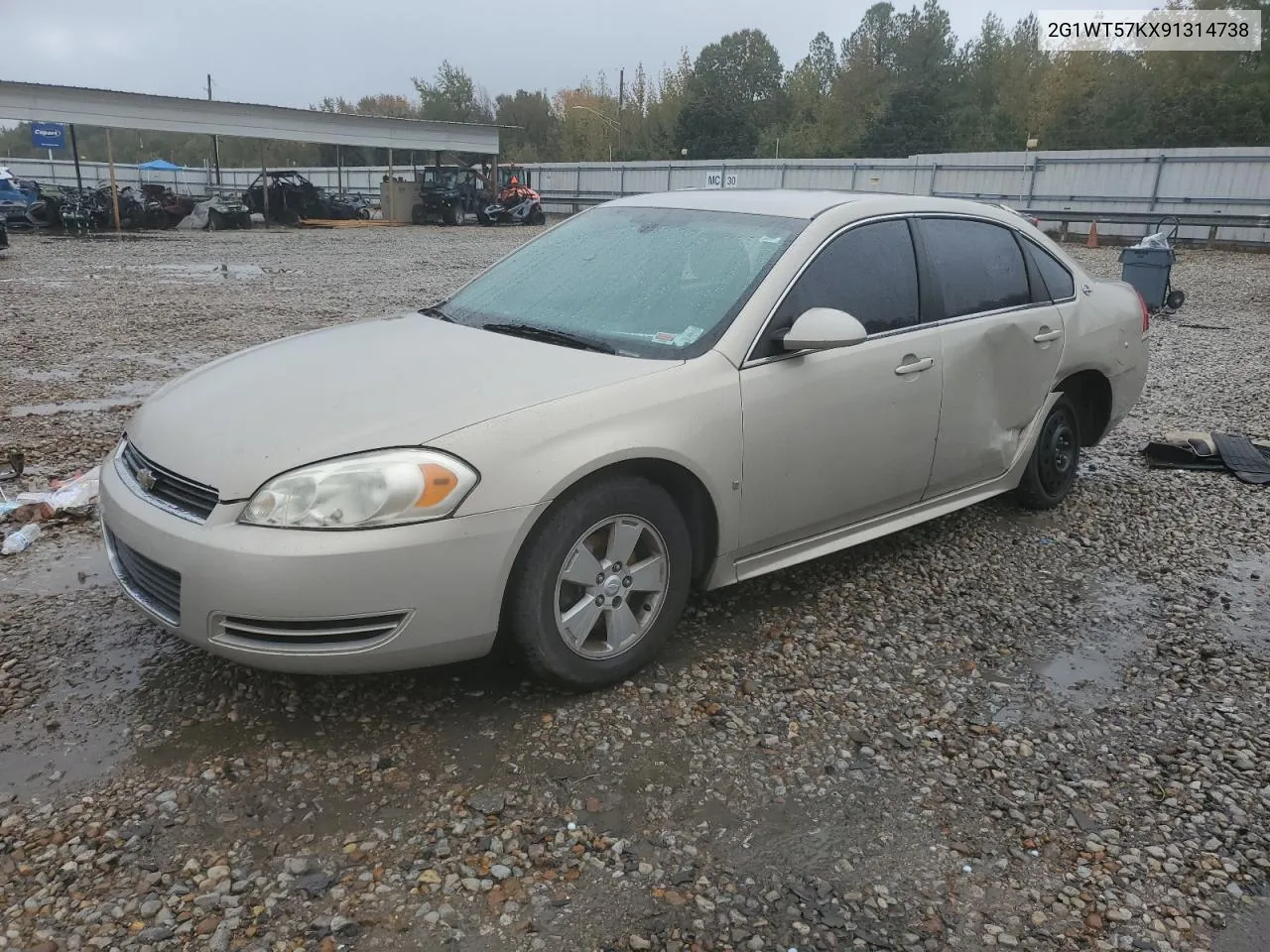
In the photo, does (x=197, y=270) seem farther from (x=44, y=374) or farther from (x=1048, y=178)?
(x=1048, y=178)

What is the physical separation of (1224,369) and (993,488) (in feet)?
20.7

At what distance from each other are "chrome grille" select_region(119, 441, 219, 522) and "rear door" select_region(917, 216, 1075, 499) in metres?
2.87

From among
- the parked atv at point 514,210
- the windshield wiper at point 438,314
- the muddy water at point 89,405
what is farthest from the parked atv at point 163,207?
the windshield wiper at point 438,314

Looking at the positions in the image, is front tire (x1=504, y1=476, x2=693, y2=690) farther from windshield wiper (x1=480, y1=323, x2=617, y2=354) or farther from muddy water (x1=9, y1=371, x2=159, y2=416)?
muddy water (x1=9, y1=371, x2=159, y2=416)

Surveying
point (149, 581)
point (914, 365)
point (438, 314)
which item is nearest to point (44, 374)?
point (438, 314)

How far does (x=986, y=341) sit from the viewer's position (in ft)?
13.9

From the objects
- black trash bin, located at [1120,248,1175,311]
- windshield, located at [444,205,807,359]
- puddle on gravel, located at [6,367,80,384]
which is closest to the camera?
windshield, located at [444,205,807,359]

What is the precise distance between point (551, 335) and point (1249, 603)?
319cm

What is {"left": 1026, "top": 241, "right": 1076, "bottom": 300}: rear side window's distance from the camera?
4.74 metres

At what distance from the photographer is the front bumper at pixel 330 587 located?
261 cm

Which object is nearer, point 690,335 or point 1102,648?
point 690,335

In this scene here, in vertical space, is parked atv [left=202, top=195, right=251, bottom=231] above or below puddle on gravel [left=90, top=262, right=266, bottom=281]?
above

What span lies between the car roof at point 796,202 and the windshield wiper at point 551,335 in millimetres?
990

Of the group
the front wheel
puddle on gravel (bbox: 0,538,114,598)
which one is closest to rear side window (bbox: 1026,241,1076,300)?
the front wheel
